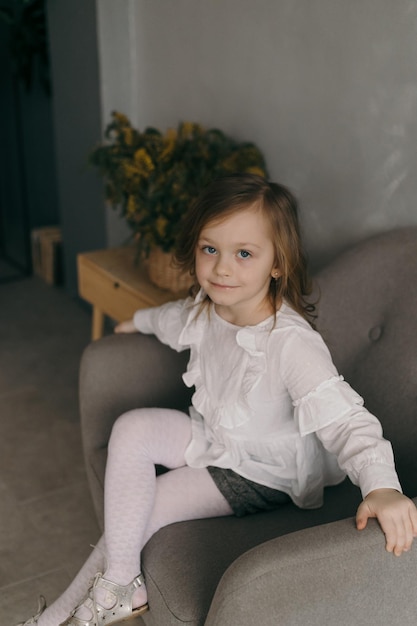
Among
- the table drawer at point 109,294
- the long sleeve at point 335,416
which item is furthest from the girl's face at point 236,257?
the table drawer at point 109,294

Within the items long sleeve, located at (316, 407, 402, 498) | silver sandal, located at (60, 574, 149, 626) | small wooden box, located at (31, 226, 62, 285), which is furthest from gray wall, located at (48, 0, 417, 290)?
silver sandal, located at (60, 574, 149, 626)

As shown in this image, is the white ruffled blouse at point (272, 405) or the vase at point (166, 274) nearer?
the white ruffled blouse at point (272, 405)

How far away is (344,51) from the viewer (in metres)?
1.75

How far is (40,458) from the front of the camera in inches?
86.7

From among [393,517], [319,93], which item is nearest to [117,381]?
[393,517]

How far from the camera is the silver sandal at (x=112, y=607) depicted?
1236 mm

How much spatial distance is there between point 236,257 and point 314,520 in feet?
1.72

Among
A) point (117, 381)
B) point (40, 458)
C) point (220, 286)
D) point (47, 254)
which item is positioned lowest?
point (40, 458)

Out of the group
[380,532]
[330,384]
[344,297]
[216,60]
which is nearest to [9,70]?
[216,60]

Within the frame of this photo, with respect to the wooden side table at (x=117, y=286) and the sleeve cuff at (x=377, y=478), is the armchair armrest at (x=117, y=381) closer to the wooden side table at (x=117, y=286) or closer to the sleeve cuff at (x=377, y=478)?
the wooden side table at (x=117, y=286)

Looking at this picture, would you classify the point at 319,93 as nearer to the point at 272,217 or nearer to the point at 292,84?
the point at 292,84

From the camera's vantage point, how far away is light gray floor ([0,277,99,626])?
173 centimetres

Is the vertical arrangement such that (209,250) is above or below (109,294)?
above

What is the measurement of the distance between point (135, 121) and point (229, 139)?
710 mm
